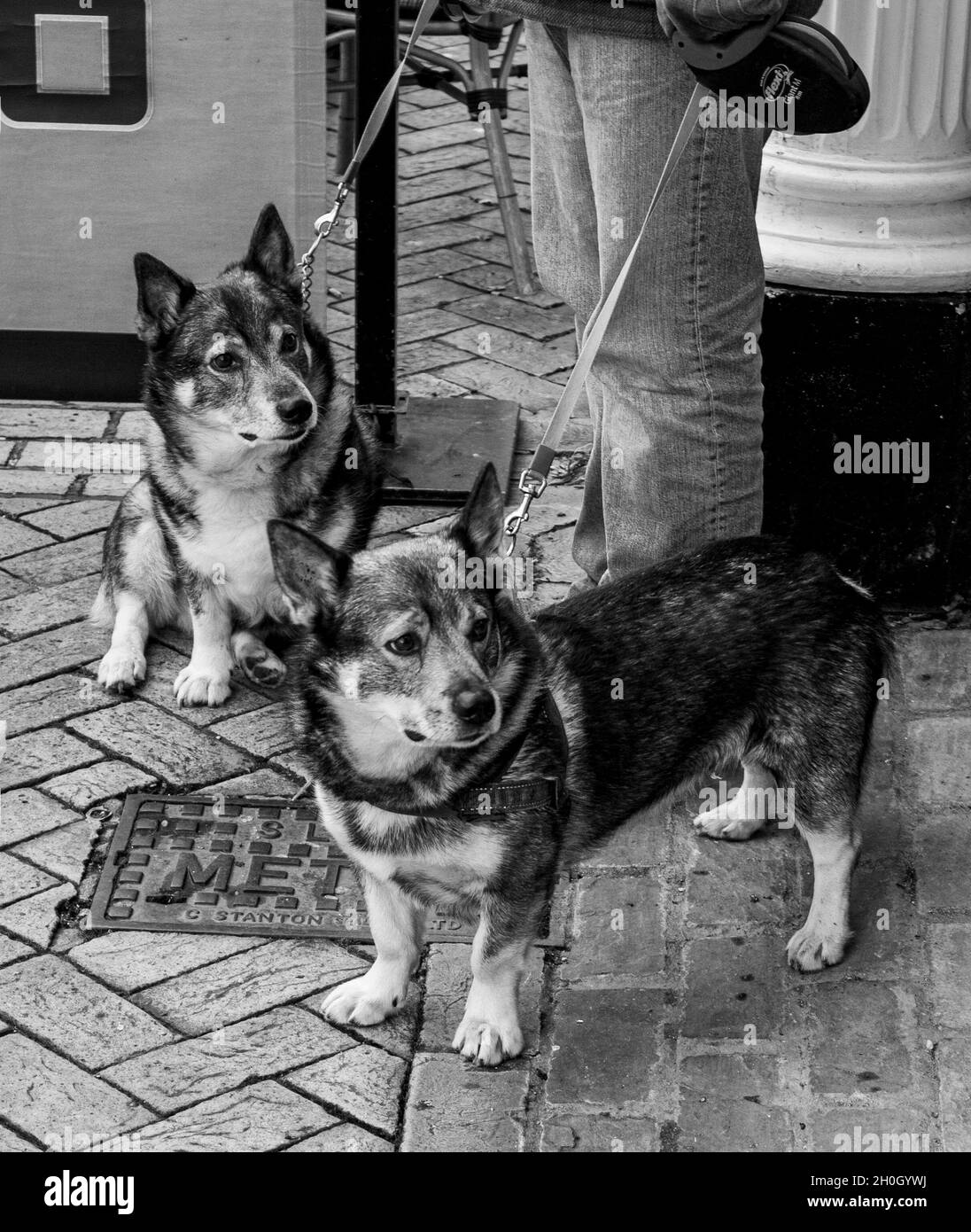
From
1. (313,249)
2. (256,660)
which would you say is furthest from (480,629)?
(313,249)

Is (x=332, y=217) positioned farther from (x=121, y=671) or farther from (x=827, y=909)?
(x=827, y=909)

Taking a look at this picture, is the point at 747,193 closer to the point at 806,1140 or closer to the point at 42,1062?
the point at 806,1140

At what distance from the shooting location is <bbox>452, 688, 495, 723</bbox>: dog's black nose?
2.80 metres

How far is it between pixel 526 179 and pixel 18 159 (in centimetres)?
304

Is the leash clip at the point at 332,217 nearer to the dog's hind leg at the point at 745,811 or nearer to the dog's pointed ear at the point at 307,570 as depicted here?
the dog's pointed ear at the point at 307,570

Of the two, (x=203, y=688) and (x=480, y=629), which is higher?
(x=480, y=629)

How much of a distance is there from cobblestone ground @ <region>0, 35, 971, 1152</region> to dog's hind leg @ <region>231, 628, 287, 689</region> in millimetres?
62

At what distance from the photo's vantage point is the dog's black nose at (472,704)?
2.80 m

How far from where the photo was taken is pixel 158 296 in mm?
4105

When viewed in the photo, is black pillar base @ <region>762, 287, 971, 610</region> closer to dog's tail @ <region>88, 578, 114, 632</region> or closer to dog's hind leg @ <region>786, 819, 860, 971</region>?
dog's hind leg @ <region>786, 819, 860, 971</region>

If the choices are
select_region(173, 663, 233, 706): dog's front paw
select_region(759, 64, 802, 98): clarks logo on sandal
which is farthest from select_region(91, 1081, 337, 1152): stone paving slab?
select_region(759, 64, 802, 98): clarks logo on sandal

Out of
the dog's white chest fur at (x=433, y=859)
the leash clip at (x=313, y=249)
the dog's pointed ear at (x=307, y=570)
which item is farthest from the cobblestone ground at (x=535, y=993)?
the leash clip at (x=313, y=249)

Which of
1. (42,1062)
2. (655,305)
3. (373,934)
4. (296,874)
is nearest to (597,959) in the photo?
(373,934)

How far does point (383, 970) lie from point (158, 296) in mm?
1909
